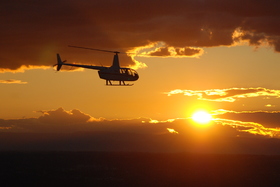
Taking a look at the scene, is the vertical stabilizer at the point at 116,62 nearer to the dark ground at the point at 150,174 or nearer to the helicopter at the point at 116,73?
the helicopter at the point at 116,73

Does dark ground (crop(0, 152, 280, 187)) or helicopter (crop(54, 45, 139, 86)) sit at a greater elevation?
helicopter (crop(54, 45, 139, 86))

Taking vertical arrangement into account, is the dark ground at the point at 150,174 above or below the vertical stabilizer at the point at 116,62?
below

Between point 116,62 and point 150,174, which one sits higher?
point 116,62

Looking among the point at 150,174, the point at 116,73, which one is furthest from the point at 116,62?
the point at 150,174

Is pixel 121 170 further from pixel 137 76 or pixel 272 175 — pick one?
pixel 137 76

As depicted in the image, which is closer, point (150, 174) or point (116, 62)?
point (116, 62)

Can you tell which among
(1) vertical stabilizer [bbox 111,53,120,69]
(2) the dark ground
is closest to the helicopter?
(1) vertical stabilizer [bbox 111,53,120,69]

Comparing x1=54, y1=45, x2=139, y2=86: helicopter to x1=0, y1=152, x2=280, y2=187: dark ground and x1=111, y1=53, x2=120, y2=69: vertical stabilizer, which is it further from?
x1=0, y1=152, x2=280, y2=187: dark ground

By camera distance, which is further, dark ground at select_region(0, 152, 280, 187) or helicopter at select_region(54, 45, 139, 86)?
dark ground at select_region(0, 152, 280, 187)

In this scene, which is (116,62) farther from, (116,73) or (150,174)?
(150,174)

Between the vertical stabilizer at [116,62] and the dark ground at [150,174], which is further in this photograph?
the dark ground at [150,174]

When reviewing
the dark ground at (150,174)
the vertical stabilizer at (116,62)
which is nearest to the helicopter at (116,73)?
the vertical stabilizer at (116,62)

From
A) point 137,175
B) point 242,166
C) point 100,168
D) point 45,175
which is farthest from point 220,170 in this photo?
point 45,175

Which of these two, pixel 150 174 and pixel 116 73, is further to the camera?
pixel 150 174
